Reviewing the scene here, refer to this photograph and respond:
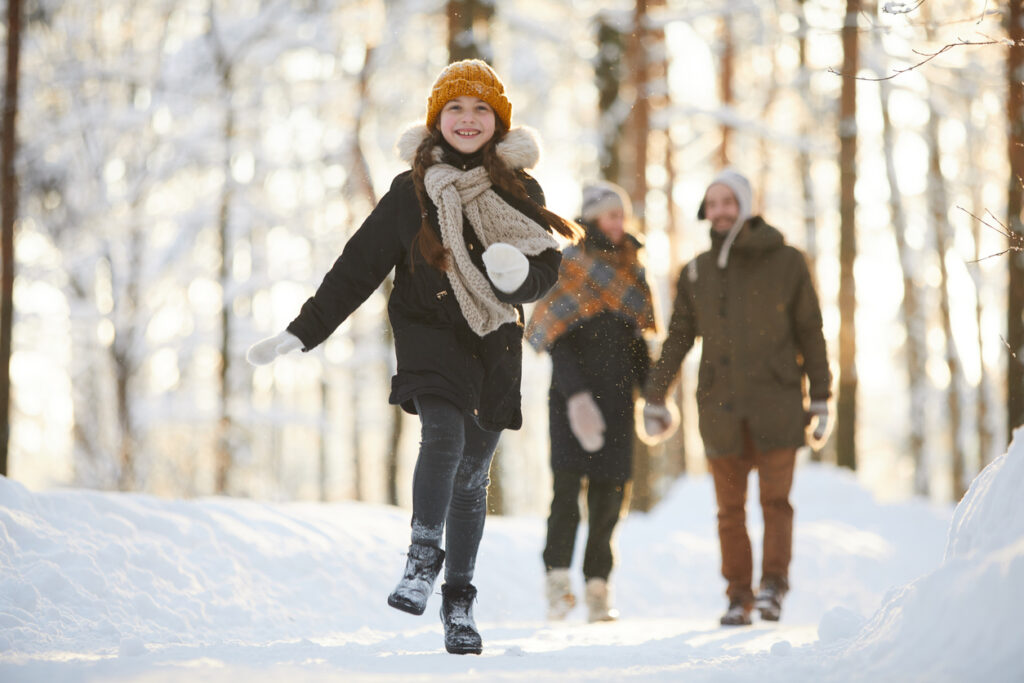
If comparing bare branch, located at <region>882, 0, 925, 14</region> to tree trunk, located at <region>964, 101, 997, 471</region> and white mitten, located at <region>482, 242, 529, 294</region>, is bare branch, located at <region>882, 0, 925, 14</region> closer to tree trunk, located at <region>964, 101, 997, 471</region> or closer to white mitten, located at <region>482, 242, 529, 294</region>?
white mitten, located at <region>482, 242, 529, 294</region>

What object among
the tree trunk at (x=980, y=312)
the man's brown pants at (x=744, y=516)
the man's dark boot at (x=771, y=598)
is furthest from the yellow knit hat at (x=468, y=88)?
the tree trunk at (x=980, y=312)

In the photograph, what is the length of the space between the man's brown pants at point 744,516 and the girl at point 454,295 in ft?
7.01

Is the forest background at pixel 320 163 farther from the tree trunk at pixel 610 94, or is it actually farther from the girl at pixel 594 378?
the girl at pixel 594 378

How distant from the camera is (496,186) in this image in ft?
12.1

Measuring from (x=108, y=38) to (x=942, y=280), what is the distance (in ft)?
50.4

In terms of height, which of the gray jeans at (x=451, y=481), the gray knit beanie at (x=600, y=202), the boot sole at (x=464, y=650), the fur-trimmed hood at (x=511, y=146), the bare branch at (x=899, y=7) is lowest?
the boot sole at (x=464, y=650)

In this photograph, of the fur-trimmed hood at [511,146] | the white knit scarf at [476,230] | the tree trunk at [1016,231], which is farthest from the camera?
the tree trunk at [1016,231]

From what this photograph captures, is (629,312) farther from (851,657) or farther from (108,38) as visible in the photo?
(108,38)

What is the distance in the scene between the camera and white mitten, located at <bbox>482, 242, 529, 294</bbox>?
333cm

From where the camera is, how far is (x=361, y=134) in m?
15.2

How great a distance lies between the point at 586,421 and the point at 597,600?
918 millimetres

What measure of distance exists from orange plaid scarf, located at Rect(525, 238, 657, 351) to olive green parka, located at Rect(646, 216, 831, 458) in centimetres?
35

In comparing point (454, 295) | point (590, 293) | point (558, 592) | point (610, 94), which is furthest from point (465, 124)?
point (610, 94)

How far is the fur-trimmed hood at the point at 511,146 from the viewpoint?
369cm
